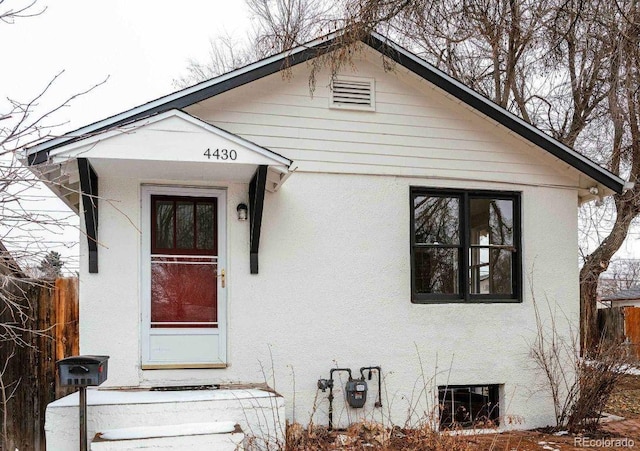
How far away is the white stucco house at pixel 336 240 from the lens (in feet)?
21.1

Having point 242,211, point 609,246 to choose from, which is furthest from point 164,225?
point 609,246

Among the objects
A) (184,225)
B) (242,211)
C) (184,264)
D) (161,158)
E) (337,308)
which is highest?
(161,158)

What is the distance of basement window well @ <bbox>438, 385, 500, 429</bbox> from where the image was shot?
7.51 m

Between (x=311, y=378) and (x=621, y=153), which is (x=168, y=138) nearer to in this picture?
(x=311, y=378)

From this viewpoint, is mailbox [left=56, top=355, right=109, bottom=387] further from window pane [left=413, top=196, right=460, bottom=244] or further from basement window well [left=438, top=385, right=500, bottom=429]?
basement window well [left=438, top=385, right=500, bottom=429]

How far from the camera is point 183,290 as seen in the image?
6672 mm

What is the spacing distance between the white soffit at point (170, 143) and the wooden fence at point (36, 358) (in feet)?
5.50

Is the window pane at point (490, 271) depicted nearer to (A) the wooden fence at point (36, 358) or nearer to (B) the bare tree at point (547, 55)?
(B) the bare tree at point (547, 55)

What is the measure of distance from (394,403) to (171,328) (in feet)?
9.34

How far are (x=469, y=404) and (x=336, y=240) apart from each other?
2.91m

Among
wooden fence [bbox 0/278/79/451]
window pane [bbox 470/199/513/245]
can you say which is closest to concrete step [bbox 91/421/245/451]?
wooden fence [bbox 0/278/79/451]

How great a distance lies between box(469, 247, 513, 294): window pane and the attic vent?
2390 millimetres

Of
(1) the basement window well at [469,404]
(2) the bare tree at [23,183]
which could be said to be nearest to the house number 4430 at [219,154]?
(2) the bare tree at [23,183]

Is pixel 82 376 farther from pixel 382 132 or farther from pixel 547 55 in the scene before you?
pixel 547 55
